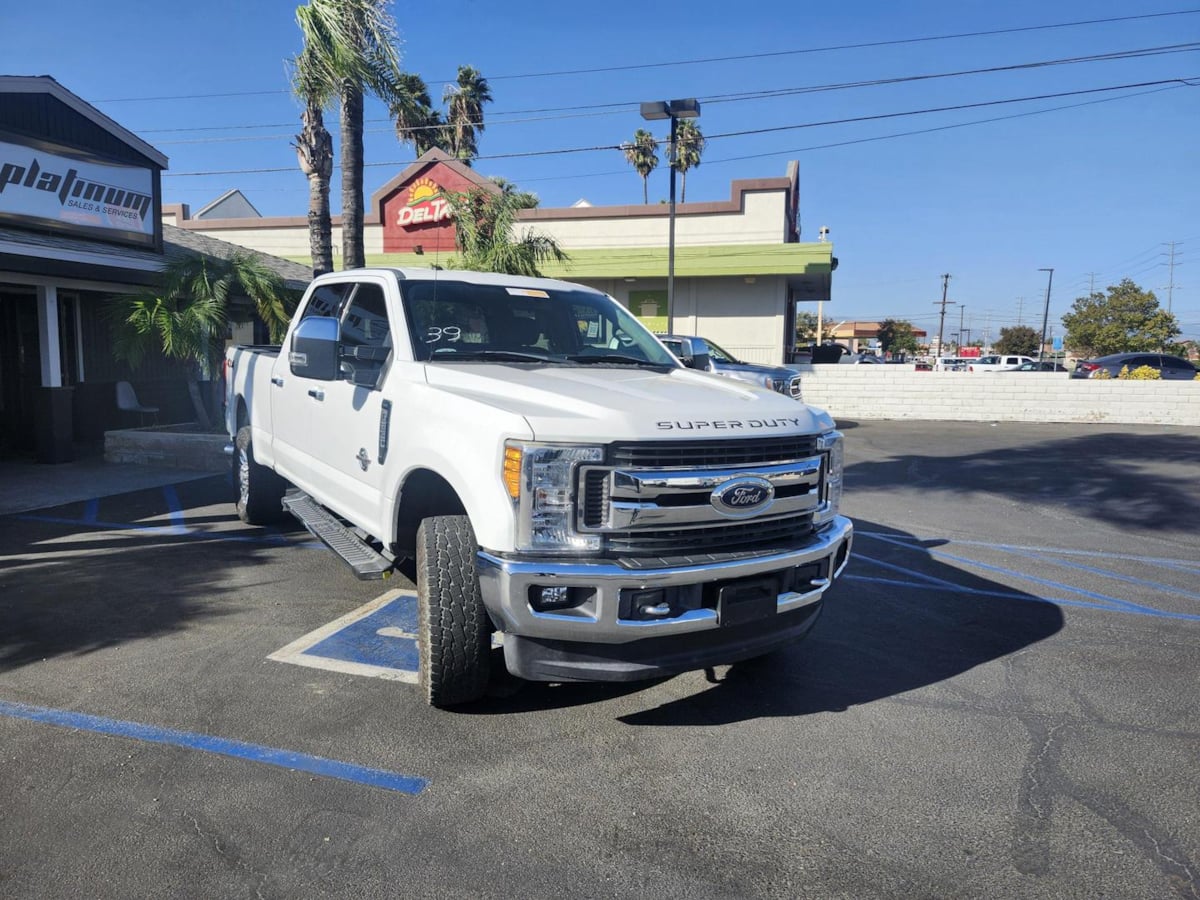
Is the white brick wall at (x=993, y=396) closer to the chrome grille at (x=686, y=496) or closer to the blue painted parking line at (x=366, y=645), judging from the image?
the blue painted parking line at (x=366, y=645)

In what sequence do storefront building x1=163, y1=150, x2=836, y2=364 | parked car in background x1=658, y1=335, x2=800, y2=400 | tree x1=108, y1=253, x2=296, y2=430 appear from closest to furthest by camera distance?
1. tree x1=108, y1=253, x2=296, y2=430
2. parked car in background x1=658, y1=335, x2=800, y2=400
3. storefront building x1=163, y1=150, x2=836, y2=364

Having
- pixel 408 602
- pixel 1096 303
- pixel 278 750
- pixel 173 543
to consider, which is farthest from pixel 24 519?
pixel 1096 303

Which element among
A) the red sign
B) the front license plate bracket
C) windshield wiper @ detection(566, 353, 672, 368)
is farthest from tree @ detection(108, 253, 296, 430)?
the red sign

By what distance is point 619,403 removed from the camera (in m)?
3.72

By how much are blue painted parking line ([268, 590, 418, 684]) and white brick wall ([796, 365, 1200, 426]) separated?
18.3 metres

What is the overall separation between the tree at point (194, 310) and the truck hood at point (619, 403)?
8.48m

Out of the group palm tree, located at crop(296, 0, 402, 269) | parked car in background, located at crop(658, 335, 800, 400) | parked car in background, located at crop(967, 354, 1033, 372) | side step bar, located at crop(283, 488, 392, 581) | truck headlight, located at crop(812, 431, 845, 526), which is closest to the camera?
truck headlight, located at crop(812, 431, 845, 526)

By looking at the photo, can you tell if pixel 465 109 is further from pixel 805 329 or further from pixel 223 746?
pixel 805 329

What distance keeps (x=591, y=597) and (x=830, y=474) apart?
1.52 m

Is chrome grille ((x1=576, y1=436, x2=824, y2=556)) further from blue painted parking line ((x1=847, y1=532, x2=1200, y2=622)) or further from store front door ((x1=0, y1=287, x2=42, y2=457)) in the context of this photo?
store front door ((x1=0, y1=287, x2=42, y2=457))

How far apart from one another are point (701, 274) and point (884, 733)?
70.4 feet

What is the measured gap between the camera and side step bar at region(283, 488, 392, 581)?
4570mm

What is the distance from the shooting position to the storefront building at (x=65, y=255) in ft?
36.4

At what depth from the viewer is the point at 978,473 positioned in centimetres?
1225
